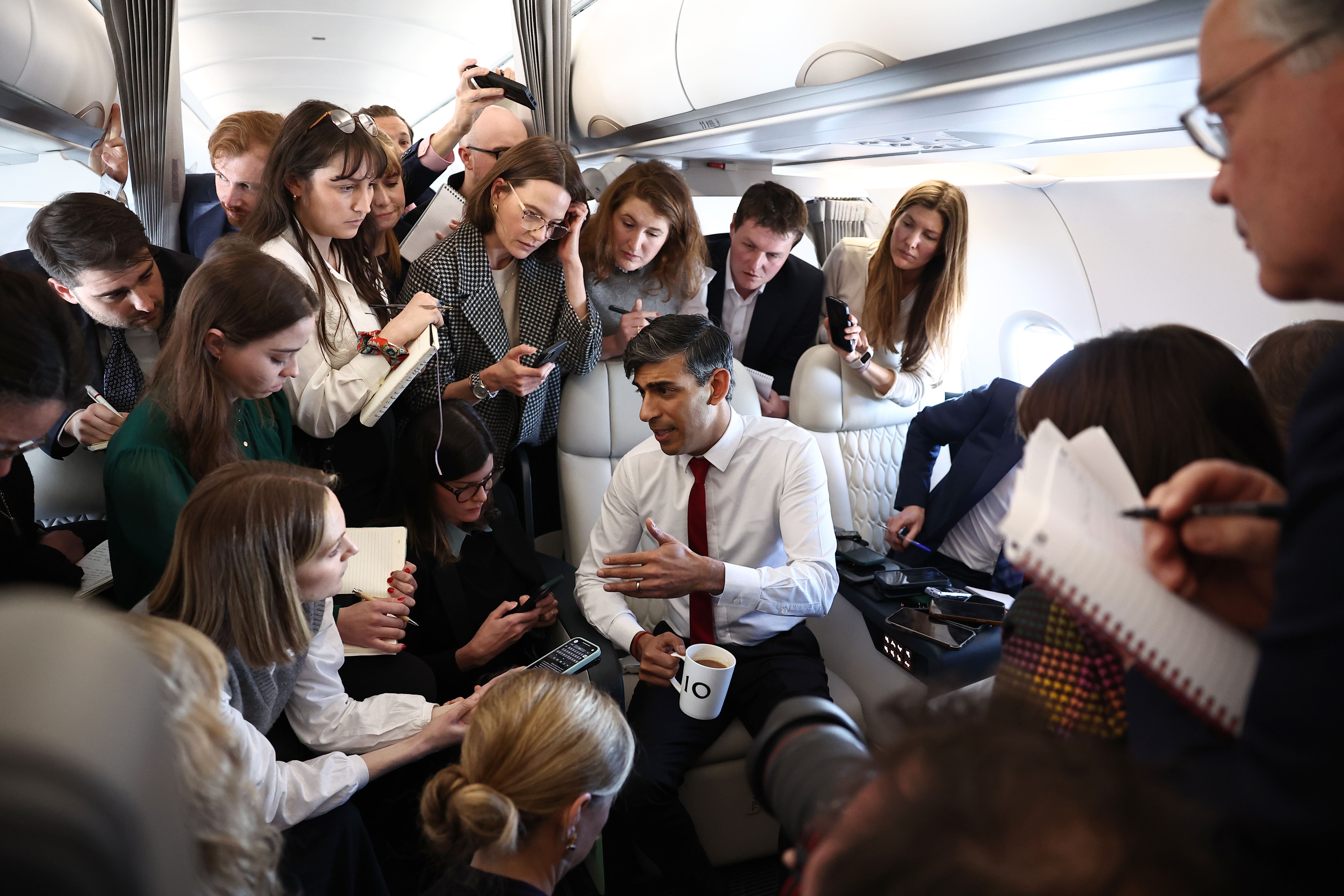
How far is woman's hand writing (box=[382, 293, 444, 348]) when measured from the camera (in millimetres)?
2449

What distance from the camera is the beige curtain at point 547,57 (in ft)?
12.3

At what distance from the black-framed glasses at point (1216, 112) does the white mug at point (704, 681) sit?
1504 mm

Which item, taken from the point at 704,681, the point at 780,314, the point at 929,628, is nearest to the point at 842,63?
the point at 780,314

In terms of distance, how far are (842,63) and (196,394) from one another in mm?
2010

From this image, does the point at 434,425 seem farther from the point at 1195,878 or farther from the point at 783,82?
the point at 1195,878

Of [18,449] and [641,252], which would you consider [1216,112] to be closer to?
[18,449]

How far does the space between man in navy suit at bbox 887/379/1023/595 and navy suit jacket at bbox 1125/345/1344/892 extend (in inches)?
97.8

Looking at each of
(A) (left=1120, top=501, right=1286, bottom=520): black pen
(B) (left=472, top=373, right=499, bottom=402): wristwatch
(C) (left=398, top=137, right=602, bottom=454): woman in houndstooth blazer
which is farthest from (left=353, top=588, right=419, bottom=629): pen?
(A) (left=1120, top=501, right=1286, bottom=520): black pen

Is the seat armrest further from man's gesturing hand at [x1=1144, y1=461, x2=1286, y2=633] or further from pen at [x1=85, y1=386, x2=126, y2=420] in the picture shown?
man's gesturing hand at [x1=1144, y1=461, x2=1286, y2=633]

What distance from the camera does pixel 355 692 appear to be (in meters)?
2.14

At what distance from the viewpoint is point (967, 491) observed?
310 cm

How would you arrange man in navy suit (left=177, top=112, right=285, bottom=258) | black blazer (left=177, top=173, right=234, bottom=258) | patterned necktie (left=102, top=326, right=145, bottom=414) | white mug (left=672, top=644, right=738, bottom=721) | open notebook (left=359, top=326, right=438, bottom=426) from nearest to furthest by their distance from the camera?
1. white mug (left=672, top=644, right=738, bottom=721)
2. open notebook (left=359, top=326, right=438, bottom=426)
3. patterned necktie (left=102, top=326, right=145, bottom=414)
4. man in navy suit (left=177, top=112, right=285, bottom=258)
5. black blazer (left=177, top=173, right=234, bottom=258)

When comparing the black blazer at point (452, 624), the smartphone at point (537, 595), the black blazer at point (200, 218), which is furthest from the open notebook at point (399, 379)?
the black blazer at point (200, 218)

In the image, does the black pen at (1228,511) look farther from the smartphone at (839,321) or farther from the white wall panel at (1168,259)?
the white wall panel at (1168,259)
